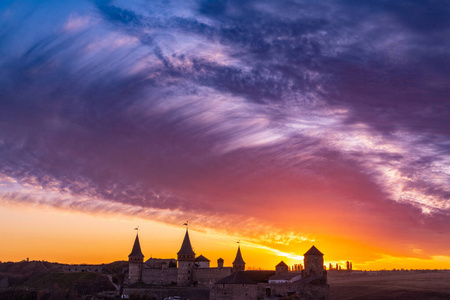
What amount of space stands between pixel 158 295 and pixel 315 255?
97.2ft

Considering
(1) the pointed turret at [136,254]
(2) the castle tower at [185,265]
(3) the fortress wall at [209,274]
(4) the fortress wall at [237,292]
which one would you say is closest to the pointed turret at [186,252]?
(2) the castle tower at [185,265]

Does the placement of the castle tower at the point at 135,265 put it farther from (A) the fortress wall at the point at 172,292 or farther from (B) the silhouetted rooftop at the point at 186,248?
(B) the silhouetted rooftop at the point at 186,248

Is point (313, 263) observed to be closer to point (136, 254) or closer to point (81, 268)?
point (136, 254)

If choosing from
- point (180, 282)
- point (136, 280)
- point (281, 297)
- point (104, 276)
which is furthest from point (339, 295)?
point (104, 276)

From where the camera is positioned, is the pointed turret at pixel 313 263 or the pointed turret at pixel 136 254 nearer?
the pointed turret at pixel 313 263

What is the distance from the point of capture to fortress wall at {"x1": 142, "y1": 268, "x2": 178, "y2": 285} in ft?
295

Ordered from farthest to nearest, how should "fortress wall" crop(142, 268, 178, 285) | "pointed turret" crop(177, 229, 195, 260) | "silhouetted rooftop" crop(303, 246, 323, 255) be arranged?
"fortress wall" crop(142, 268, 178, 285), "pointed turret" crop(177, 229, 195, 260), "silhouetted rooftop" crop(303, 246, 323, 255)

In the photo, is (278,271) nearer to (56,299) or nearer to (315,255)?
(315,255)

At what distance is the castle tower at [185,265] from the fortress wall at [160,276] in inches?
98.7

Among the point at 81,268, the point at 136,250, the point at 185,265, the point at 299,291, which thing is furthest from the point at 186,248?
the point at 81,268

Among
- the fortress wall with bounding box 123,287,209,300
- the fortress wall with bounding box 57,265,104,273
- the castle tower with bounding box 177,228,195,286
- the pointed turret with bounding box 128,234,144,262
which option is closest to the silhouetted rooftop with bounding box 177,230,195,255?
the castle tower with bounding box 177,228,195,286

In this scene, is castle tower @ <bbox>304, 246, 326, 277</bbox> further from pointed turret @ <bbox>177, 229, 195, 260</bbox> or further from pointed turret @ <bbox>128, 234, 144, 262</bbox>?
pointed turret @ <bbox>128, 234, 144, 262</bbox>

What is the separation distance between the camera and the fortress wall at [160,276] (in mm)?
89875

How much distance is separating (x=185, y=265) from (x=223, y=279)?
67.1 ft
